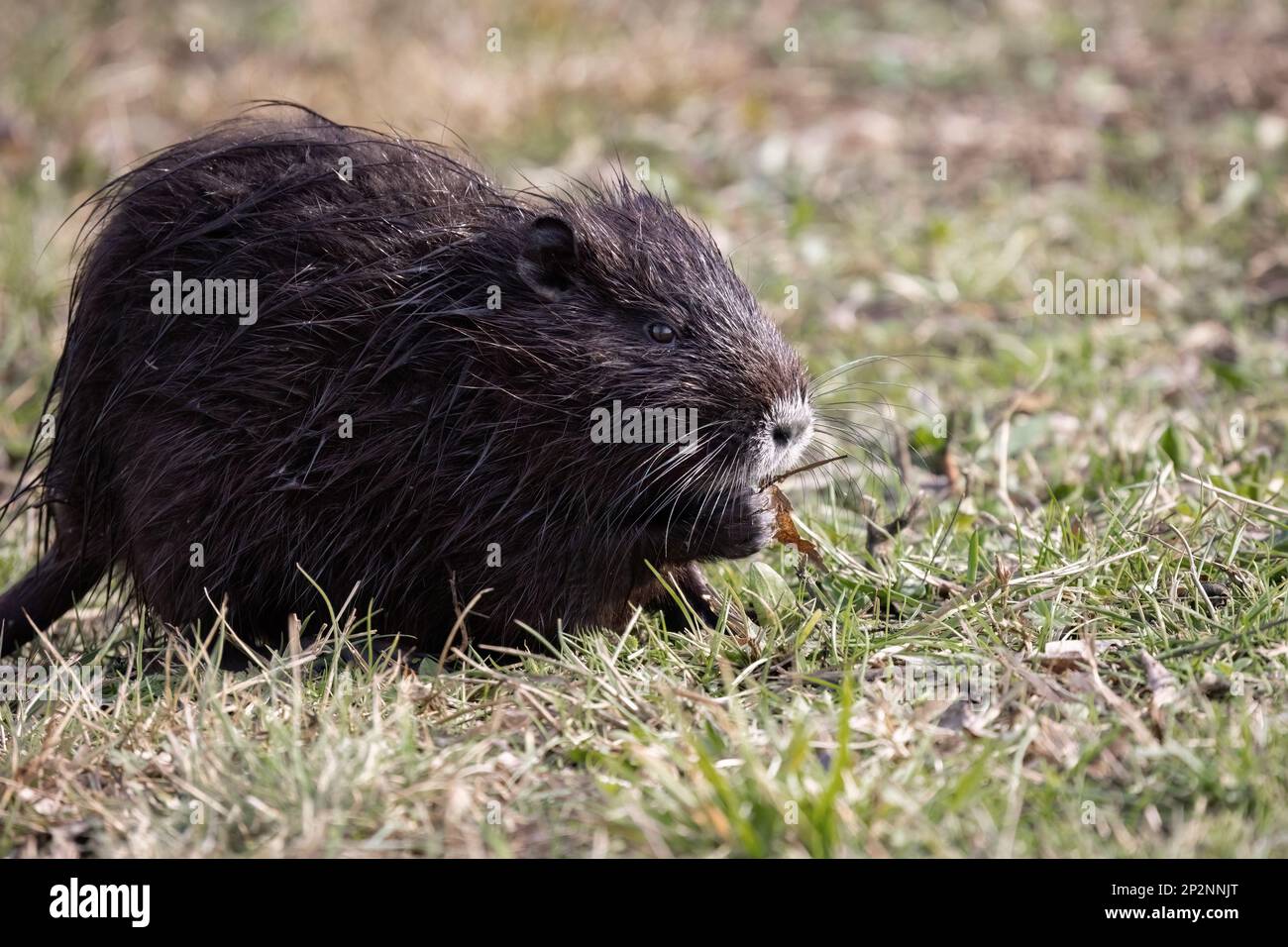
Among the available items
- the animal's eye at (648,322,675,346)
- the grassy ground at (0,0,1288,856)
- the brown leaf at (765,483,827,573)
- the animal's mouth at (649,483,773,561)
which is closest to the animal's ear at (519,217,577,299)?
the animal's eye at (648,322,675,346)

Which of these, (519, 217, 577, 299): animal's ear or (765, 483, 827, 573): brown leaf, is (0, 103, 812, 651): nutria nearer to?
(519, 217, 577, 299): animal's ear

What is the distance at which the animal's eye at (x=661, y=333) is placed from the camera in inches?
172

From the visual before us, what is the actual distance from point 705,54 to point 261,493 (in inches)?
283

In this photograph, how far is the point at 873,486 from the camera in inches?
211

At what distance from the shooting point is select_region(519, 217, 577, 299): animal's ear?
436 centimetres

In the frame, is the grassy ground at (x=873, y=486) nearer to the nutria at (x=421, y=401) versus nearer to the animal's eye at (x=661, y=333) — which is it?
the nutria at (x=421, y=401)

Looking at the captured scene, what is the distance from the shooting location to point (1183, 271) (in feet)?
24.5

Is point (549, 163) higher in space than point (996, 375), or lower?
higher

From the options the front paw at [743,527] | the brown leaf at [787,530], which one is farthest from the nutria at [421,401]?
the brown leaf at [787,530]

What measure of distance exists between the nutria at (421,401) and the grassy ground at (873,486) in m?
0.32

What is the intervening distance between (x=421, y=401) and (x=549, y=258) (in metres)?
0.59
